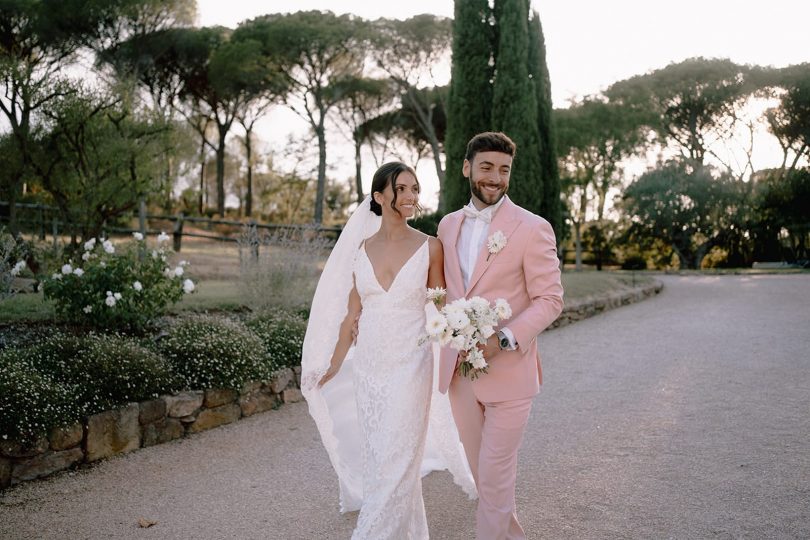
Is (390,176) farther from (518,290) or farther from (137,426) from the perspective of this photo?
(137,426)

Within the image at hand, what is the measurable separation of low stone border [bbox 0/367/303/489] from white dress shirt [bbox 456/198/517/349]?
9.91ft

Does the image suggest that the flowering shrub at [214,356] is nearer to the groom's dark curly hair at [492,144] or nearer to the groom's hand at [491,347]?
the groom's hand at [491,347]

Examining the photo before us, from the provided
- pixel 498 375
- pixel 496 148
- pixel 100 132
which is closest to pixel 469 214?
pixel 496 148

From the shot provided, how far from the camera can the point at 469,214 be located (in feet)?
10.8

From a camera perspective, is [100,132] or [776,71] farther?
[776,71]

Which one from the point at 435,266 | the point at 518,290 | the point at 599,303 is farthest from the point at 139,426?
the point at 599,303

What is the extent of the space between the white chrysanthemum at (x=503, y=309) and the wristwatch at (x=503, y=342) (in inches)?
5.1

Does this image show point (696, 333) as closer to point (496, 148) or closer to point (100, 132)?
point (496, 148)

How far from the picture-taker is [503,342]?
297 cm

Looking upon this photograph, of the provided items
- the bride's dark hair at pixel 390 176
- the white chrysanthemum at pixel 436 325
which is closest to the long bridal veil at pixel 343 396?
the bride's dark hair at pixel 390 176

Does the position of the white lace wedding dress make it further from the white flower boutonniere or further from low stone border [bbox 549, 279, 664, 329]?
low stone border [bbox 549, 279, 664, 329]

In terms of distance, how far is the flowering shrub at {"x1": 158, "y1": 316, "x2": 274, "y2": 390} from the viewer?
5.73 metres

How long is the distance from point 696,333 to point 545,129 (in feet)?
25.6

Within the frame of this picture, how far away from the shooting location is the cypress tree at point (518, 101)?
607 inches
